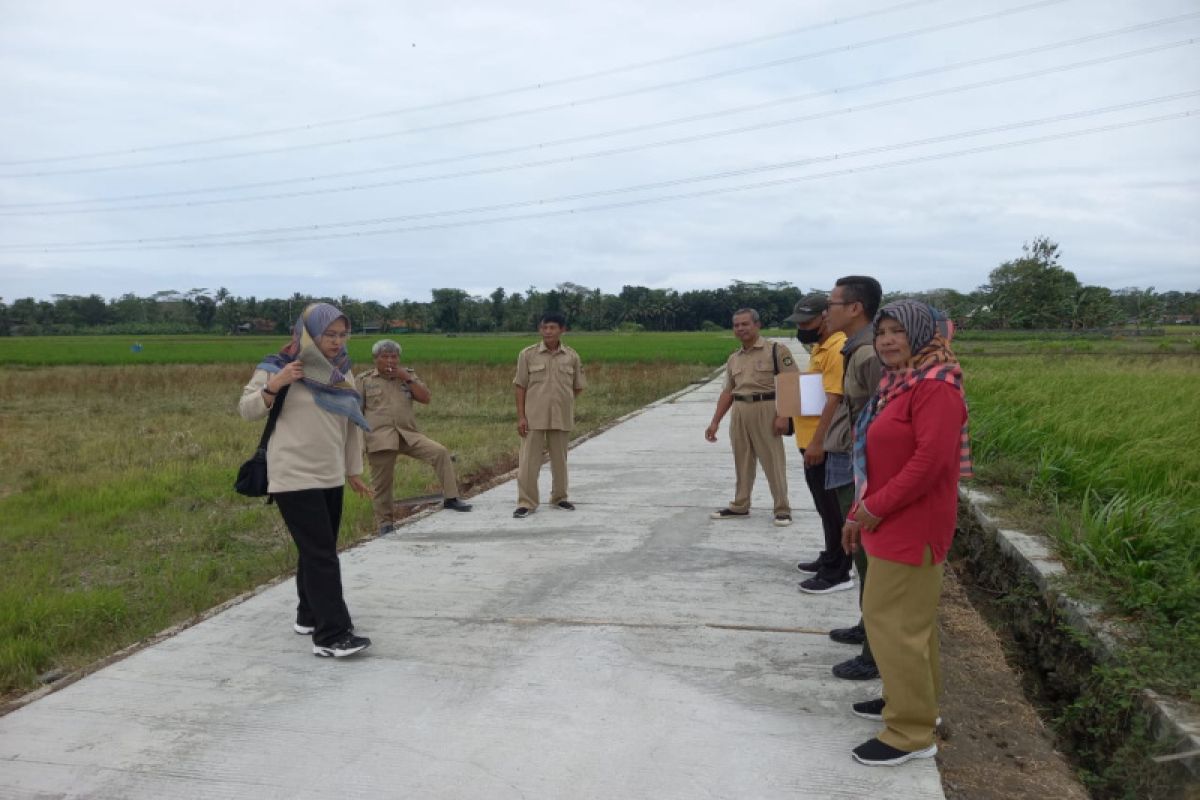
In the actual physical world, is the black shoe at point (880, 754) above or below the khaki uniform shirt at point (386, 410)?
below

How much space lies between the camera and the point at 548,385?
6.69 m

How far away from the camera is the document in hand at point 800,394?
4703 mm

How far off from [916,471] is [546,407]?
4215 mm

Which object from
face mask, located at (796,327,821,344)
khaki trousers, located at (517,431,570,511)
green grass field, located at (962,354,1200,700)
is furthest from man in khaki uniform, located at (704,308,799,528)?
green grass field, located at (962,354,1200,700)

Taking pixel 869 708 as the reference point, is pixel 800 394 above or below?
above

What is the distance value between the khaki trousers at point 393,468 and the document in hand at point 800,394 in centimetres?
287

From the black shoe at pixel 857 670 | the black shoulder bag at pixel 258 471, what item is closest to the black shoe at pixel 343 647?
the black shoulder bag at pixel 258 471

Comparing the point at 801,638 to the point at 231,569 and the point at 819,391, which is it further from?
the point at 231,569

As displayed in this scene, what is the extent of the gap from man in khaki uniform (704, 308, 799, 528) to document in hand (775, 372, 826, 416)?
33.7 inches

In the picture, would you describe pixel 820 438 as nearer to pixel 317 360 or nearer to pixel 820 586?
pixel 820 586

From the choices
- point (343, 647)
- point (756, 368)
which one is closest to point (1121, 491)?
point (756, 368)

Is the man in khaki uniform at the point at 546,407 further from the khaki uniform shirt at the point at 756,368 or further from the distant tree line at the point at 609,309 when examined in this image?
the distant tree line at the point at 609,309

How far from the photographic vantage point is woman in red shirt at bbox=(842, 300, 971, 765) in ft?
8.93

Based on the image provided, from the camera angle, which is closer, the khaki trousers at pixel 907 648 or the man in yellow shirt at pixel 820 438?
the khaki trousers at pixel 907 648
